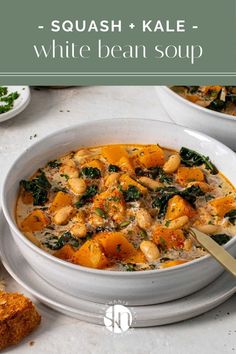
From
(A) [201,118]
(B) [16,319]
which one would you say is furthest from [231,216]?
(B) [16,319]

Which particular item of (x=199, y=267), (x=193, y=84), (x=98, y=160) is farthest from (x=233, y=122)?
(x=199, y=267)

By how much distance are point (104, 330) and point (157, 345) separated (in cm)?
28

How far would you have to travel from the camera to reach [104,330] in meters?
4.01

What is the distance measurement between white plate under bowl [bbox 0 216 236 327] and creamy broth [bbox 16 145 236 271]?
21 centimetres

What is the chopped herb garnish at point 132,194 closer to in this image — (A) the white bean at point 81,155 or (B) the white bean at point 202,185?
(B) the white bean at point 202,185

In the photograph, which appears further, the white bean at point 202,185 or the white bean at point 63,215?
the white bean at point 202,185

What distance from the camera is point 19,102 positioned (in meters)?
5.86

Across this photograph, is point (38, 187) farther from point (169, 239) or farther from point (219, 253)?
point (219, 253)

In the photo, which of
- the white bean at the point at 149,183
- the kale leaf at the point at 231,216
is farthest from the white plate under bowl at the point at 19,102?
the kale leaf at the point at 231,216

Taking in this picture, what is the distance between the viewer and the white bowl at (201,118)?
5.14m

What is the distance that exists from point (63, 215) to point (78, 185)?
29cm

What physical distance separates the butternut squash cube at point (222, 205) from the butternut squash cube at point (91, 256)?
0.78m

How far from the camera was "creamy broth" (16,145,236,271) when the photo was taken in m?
4.05

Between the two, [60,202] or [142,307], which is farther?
[60,202]
